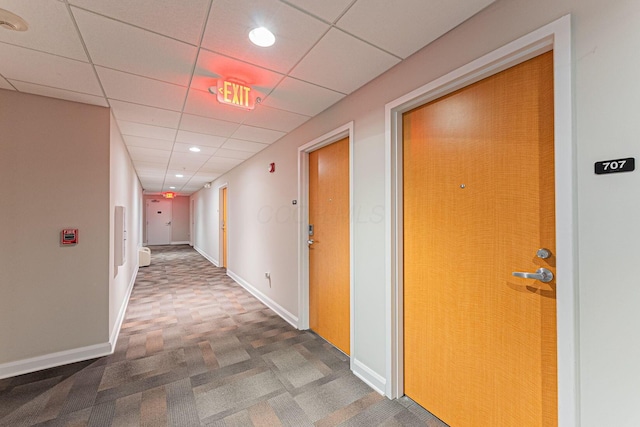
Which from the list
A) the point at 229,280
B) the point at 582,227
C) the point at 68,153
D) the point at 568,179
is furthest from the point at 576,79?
the point at 229,280

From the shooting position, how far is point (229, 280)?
18.4 ft

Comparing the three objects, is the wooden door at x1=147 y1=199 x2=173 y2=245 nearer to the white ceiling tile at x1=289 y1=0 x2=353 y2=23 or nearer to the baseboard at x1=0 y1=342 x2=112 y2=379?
the baseboard at x1=0 y1=342 x2=112 y2=379

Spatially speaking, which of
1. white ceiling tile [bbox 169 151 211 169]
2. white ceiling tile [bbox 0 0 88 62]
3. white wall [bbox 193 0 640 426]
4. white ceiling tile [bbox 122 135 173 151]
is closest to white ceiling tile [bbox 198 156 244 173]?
white ceiling tile [bbox 169 151 211 169]

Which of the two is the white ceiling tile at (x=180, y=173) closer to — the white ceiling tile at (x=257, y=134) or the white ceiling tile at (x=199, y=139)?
the white ceiling tile at (x=199, y=139)

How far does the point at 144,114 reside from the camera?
2764 millimetres

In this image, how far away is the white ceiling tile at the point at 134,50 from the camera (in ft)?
4.87

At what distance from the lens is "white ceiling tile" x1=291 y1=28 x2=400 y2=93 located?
1.67m

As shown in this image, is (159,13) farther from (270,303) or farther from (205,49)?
(270,303)

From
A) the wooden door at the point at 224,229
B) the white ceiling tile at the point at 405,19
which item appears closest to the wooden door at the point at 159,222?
the wooden door at the point at 224,229

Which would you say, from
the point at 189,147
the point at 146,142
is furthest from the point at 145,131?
the point at 189,147

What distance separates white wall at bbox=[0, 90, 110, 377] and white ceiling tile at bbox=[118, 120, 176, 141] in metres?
0.53

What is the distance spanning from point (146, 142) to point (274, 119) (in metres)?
2.17

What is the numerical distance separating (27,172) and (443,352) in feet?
11.9

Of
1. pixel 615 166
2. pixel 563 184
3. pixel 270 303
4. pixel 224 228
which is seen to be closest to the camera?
pixel 615 166
